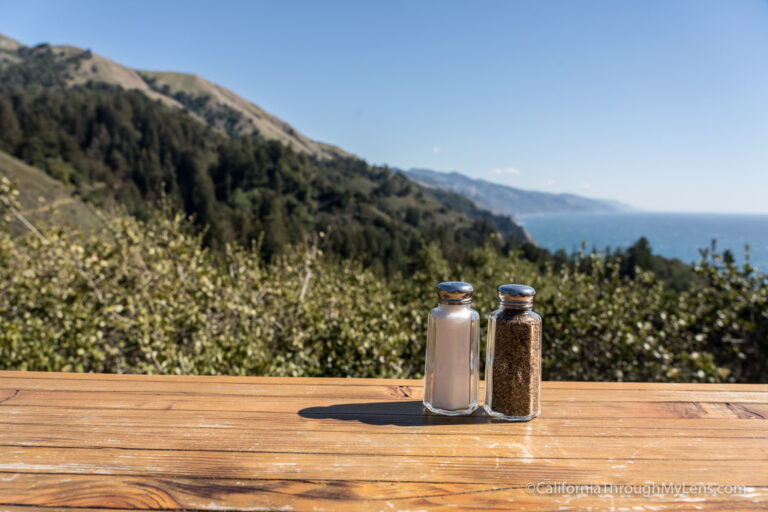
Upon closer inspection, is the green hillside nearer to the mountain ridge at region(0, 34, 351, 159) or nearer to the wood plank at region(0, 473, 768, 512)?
the mountain ridge at region(0, 34, 351, 159)

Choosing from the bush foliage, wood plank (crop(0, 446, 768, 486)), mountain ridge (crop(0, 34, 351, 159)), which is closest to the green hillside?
mountain ridge (crop(0, 34, 351, 159))

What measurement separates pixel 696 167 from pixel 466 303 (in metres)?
85.9

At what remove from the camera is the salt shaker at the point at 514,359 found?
106cm

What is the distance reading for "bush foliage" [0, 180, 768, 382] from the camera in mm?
2592

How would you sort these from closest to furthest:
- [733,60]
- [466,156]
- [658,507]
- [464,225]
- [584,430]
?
[658,507], [584,430], [733,60], [464,225], [466,156]

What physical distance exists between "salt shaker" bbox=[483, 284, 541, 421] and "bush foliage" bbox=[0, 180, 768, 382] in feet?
5.46

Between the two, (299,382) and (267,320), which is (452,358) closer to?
(299,382)

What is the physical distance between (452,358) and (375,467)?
13.5 inches

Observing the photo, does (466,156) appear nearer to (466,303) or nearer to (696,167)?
(696,167)

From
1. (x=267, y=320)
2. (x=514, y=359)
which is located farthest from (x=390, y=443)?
(x=267, y=320)

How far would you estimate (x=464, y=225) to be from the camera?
224 feet

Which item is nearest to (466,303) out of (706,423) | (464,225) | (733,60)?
(706,423)

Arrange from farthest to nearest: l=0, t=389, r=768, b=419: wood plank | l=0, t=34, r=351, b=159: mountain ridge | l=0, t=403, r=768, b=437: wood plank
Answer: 1. l=0, t=34, r=351, b=159: mountain ridge
2. l=0, t=389, r=768, b=419: wood plank
3. l=0, t=403, r=768, b=437: wood plank

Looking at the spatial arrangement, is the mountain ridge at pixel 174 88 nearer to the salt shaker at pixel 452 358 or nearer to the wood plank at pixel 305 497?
the salt shaker at pixel 452 358
